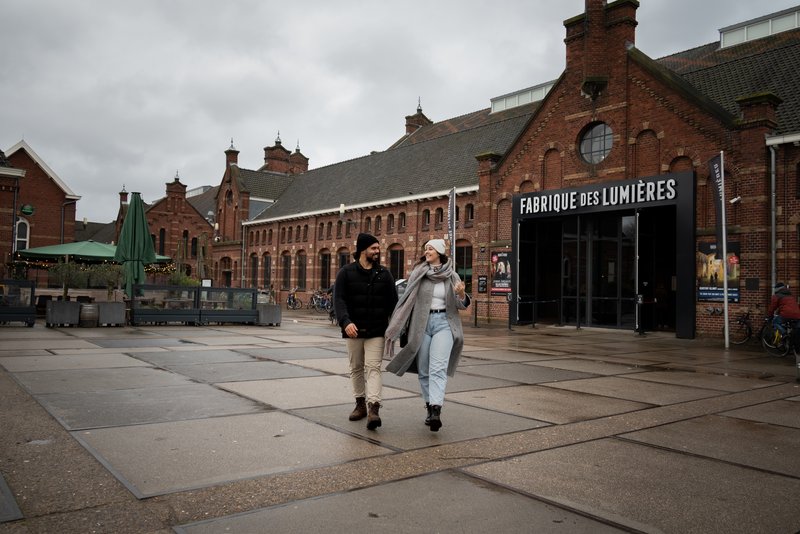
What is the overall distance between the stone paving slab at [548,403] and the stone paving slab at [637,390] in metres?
0.35

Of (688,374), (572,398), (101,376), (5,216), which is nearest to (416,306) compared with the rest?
(572,398)

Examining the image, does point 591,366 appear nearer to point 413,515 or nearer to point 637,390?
point 637,390

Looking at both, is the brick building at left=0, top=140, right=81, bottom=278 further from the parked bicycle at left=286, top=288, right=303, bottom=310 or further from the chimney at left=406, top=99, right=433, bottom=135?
the chimney at left=406, top=99, right=433, bottom=135

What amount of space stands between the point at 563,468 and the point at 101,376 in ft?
21.6

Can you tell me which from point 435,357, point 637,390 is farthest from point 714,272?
point 435,357

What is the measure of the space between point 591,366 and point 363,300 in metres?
6.73

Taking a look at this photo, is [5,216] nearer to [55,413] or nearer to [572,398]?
[55,413]

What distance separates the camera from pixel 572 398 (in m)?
7.75

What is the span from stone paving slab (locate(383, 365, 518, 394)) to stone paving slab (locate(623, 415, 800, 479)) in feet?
8.98

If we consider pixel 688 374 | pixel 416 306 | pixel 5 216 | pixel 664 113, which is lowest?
pixel 688 374

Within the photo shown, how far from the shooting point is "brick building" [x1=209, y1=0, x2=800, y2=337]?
16969 mm

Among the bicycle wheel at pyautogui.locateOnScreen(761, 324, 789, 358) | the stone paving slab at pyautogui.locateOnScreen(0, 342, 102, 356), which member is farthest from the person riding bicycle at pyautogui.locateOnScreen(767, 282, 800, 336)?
the stone paving slab at pyautogui.locateOnScreen(0, 342, 102, 356)

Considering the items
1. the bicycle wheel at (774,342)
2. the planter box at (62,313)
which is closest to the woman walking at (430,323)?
the bicycle wheel at (774,342)

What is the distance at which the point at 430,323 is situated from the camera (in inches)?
232
